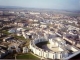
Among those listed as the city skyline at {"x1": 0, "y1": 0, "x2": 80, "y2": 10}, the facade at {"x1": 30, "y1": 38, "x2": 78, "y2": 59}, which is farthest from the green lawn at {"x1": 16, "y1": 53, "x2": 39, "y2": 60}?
the city skyline at {"x1": 0, "y1": 0, "x2": 80, "y2": 10}

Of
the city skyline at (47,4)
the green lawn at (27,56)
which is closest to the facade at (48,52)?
the green lawn at (27,56)

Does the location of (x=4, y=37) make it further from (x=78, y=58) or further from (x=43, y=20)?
(x=78, y=58)

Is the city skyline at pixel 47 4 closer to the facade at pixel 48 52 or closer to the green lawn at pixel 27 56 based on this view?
the facade at pixel 48 52

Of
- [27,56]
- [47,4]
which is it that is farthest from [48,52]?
[47,4]

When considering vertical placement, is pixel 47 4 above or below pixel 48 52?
above

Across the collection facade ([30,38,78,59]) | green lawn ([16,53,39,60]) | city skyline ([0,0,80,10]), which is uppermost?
city skyline ([0,0,80,10])

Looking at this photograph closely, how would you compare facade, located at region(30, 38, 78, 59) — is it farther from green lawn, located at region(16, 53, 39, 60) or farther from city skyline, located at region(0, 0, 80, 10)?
city skyline, located at region(0, 0, 80, 10)

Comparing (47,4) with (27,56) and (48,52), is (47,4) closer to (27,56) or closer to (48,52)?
(48,52)

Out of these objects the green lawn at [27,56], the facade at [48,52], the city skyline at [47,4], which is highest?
the city skyline at [47,4]

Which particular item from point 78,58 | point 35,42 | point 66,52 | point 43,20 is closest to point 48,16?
point 43,20
